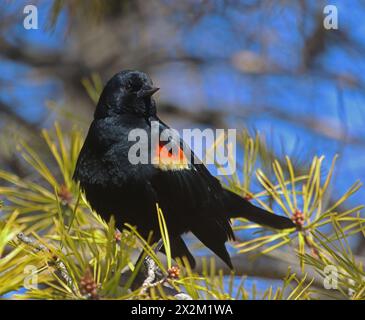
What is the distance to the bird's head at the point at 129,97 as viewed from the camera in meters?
2.28

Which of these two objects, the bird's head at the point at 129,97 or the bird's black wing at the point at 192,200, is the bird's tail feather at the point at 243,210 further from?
the bird's head at the point at 129,97

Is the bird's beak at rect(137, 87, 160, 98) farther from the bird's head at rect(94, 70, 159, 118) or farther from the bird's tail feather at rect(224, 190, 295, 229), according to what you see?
the bird's tail feather at rect(224, 190, 295, 229)

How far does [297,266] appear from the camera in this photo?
8.08 ft

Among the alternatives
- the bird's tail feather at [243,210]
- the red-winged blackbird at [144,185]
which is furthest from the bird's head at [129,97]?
the bird's tail feather at [243,210]

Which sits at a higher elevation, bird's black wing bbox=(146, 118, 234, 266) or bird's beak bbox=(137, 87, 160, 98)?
bird's beak bbox=(137, 87, 160, 98)

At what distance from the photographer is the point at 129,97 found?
7.52 feet

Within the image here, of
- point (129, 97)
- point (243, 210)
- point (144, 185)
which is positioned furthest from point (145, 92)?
point (243, 210)

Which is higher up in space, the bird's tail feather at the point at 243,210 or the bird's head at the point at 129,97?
the bird's head at the point at 129,97

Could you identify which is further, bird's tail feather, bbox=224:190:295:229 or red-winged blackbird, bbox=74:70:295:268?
bird's tail feather, bbox=224:190:295:229

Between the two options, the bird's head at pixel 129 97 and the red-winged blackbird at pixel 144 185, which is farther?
the bird's head at pixel 129 97

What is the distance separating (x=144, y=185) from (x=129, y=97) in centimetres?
34

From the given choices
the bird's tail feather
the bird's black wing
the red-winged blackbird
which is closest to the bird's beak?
the red-winged blackbird

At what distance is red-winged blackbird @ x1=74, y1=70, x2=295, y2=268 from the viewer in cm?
213

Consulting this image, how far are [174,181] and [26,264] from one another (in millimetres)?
981
